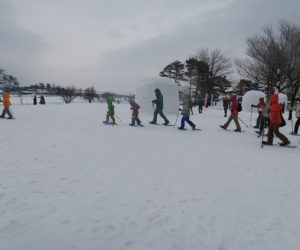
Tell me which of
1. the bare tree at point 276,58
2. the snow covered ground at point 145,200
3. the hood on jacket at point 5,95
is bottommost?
the snow covered ground at point 145,200

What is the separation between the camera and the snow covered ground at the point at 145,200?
120 inches

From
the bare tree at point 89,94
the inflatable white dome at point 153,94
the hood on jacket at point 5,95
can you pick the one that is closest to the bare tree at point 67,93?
the bare tree at point 89,94

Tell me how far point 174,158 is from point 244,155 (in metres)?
2.10

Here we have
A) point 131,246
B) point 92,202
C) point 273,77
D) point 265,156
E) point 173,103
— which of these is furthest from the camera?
point 273,77

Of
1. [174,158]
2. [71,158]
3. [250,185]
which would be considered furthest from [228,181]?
[71,158]

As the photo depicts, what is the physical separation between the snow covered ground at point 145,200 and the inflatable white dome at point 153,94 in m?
14.1

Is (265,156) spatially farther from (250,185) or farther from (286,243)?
(286,243)

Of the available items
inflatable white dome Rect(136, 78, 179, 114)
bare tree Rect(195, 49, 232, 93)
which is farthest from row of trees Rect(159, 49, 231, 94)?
inflatable white dome Rect(136, 78, 179, 114)

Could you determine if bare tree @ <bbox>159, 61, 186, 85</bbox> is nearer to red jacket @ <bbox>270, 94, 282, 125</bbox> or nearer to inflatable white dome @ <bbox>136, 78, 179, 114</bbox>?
inflatable white dome @ <bbox>136, 78, 179, 114</bbox>

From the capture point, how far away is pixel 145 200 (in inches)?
159

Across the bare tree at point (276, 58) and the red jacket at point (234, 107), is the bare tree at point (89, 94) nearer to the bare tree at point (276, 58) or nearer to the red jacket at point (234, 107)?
the bare tree at point (276, 58)

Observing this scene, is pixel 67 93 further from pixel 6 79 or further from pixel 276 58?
pixel 276 58

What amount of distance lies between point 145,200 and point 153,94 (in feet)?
58.3

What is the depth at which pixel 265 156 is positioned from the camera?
7.33 metres
